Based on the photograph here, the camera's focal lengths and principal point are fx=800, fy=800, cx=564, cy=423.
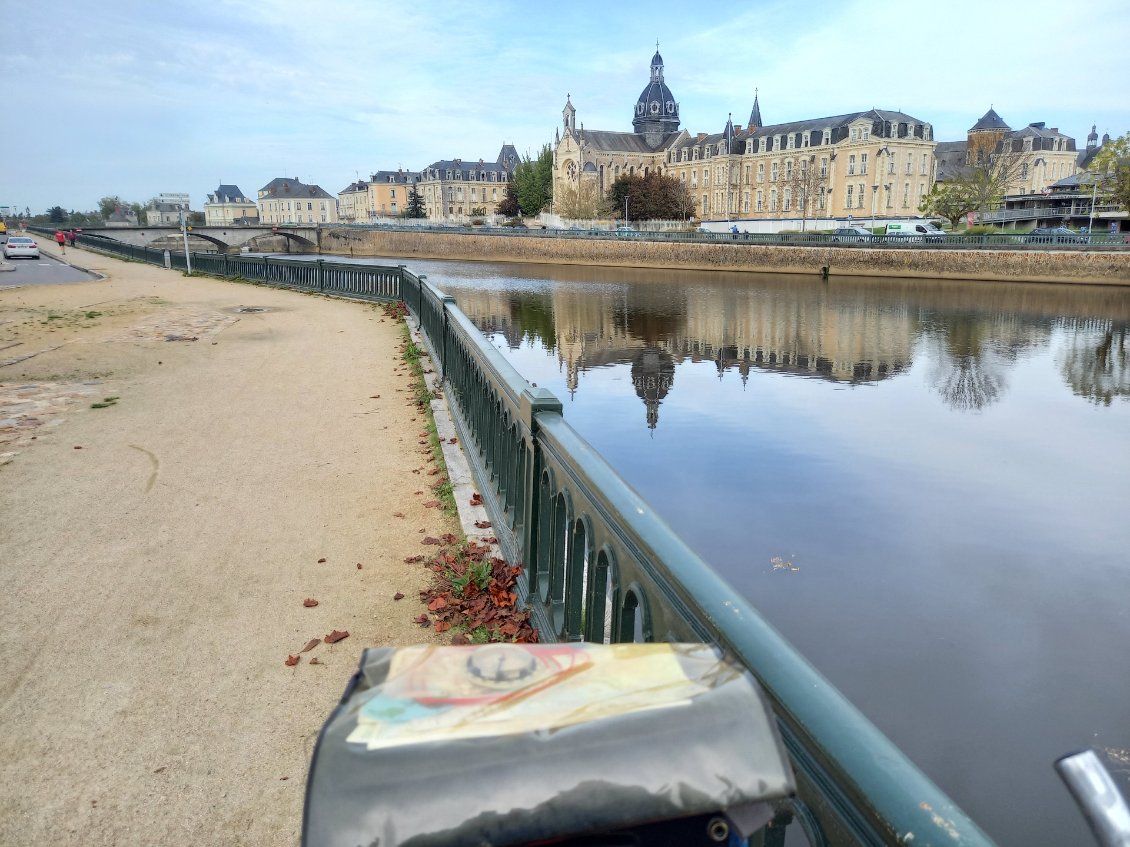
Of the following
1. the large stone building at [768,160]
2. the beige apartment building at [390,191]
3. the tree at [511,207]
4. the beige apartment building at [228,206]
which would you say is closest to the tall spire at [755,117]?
the large stone building at [768,160]

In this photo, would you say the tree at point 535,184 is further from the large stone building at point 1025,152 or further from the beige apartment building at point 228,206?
the beige apartment building at point 228,206

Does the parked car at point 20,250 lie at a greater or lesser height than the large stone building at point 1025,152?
lesser

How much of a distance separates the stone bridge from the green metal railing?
254 ft

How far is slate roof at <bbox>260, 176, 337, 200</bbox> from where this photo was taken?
488 ft

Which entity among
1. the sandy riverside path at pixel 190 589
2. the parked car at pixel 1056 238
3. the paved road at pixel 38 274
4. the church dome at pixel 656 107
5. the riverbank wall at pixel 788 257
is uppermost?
the church dome at pixel 656 107

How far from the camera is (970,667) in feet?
23.5

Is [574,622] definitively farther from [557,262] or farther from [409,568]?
[557,262]

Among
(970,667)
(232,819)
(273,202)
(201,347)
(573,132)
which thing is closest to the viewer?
(232,819)

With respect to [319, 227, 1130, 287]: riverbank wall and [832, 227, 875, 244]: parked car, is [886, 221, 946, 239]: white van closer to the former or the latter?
[832, 227, 875, 244]: parked car

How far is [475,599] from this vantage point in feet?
14.9

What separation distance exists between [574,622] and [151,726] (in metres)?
1.86

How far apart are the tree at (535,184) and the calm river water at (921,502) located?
289 feet

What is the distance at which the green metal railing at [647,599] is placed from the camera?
1.29 meters

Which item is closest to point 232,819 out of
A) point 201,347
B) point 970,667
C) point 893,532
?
point 970,667
